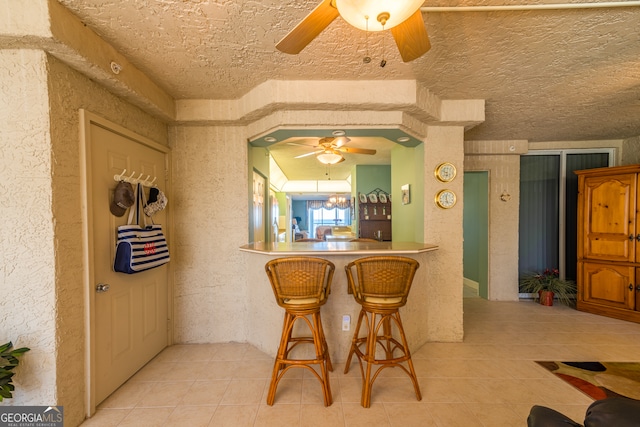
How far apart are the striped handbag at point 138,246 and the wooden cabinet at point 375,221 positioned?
3535 millimetres

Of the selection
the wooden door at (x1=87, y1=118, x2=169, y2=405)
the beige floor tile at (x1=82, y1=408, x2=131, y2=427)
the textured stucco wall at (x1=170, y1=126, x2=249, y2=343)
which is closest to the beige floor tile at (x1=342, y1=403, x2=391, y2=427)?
the textured stucco wall at (x1=170, y1=126, x2=249, y2=343)

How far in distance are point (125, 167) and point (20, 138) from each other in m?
0.65

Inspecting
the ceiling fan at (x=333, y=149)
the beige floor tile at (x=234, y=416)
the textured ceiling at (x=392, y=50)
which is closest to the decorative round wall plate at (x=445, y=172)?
the textured ceiling at (x=392, y=50)

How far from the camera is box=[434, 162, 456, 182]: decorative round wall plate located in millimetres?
2762

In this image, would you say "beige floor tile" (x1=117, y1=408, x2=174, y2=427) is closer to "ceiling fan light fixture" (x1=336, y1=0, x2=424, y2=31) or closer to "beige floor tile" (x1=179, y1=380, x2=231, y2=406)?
"beige floor tile" (x1=179, y1=380, x2=231, y2=406)

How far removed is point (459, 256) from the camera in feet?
9.15

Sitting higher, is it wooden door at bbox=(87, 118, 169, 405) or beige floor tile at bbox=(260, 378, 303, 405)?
wooden door at bbox=(87, 118, 169, 405)

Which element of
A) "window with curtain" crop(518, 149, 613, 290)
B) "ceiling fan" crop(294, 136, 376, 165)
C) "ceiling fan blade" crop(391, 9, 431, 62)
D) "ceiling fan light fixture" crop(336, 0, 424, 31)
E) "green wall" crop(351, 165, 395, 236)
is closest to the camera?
"ceiling fan light fixture" crop(336, 0, 424, 31)

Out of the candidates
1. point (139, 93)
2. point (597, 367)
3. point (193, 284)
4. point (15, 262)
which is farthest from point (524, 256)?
point (15, 262)

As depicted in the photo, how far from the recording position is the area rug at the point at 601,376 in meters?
1.98

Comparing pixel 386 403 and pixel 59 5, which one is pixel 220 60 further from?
pixel 386 403

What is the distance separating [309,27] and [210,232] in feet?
7.18

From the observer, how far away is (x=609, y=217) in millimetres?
3453

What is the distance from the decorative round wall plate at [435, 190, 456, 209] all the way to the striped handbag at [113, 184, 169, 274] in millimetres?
2746
